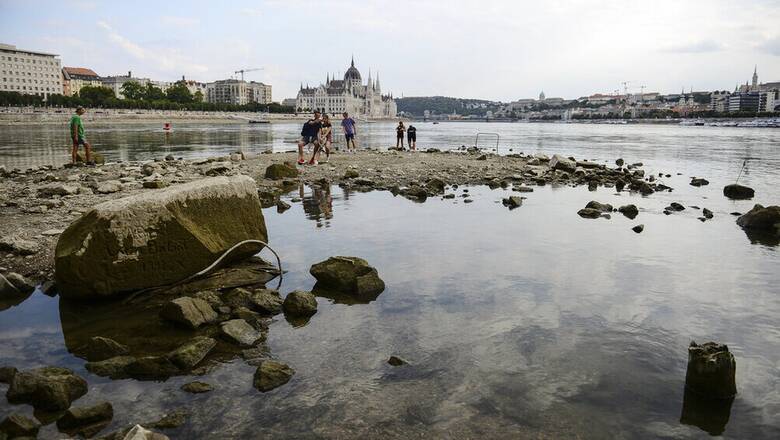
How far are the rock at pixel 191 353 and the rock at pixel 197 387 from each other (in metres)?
0.45

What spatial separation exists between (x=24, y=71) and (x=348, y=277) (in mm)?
227285

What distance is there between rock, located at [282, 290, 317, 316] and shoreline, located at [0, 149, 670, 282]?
13.9ft

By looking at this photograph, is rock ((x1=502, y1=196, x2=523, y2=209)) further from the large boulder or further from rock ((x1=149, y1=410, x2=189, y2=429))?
rock ((x1=149, y1=410, x2=189, y2=429))

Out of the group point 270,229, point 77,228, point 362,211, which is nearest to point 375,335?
point 77,228

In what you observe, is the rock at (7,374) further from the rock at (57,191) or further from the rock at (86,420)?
the rock at (57,191)

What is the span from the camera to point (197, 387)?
5.95 metres

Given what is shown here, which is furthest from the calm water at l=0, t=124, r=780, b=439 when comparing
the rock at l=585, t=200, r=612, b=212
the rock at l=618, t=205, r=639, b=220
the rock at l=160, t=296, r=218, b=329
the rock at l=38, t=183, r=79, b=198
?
the rock at l=38, t=183, r=79, b=198

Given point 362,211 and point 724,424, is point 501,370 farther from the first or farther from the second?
point 362,211

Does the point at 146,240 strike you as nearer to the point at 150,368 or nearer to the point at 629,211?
the point at 150,368

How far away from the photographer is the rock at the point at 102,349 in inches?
263

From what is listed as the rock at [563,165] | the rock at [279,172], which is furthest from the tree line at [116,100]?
the rock at [563,165]

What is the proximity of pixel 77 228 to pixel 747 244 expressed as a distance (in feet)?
45.8

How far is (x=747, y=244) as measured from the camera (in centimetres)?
1323

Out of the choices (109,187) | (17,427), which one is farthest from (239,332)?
(109,187)
